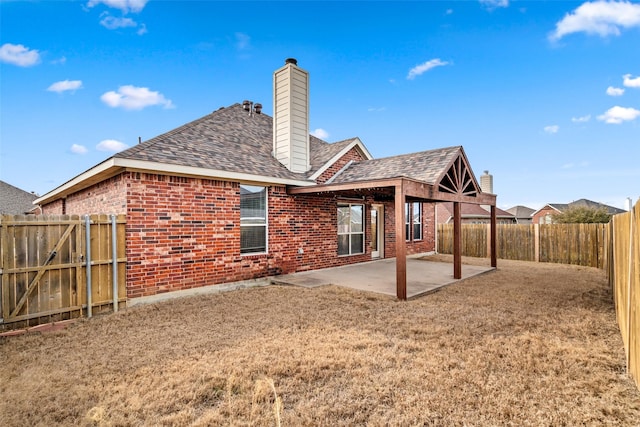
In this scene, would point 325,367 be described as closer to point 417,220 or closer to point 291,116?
point 291,116

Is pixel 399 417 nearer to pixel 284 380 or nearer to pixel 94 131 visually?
pixel 284 380

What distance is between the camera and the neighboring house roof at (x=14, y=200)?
24.6 meters

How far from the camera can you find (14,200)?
26188 millimetres

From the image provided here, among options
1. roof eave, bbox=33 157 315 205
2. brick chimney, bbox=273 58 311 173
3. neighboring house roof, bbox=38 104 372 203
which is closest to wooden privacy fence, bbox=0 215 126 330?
roof eave, bbox=33 157 315 205

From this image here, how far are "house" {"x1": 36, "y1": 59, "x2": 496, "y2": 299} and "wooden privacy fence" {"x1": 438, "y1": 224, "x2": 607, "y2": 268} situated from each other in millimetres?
3932

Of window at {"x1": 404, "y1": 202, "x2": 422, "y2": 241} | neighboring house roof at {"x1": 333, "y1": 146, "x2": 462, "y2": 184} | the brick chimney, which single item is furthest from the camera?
window at {"x1": 404, "y1": 202, "x2": 422, "y2": 241}

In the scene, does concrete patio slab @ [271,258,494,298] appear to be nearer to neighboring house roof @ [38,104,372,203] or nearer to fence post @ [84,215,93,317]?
neighboring house roof @ [38,104,372,203]

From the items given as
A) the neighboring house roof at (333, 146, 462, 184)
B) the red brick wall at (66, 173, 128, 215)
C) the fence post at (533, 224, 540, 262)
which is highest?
the neighboring house roof at (333, 146, 462, 184)

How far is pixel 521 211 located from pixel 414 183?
141 feet

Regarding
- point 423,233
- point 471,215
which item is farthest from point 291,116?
point 471,215

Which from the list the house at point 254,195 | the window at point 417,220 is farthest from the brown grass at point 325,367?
the window at point 417,220

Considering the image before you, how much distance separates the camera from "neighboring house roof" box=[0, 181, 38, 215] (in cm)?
2464

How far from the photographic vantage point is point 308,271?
31.4 feet

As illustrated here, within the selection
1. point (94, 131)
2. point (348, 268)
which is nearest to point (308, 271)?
point (348, 268)
